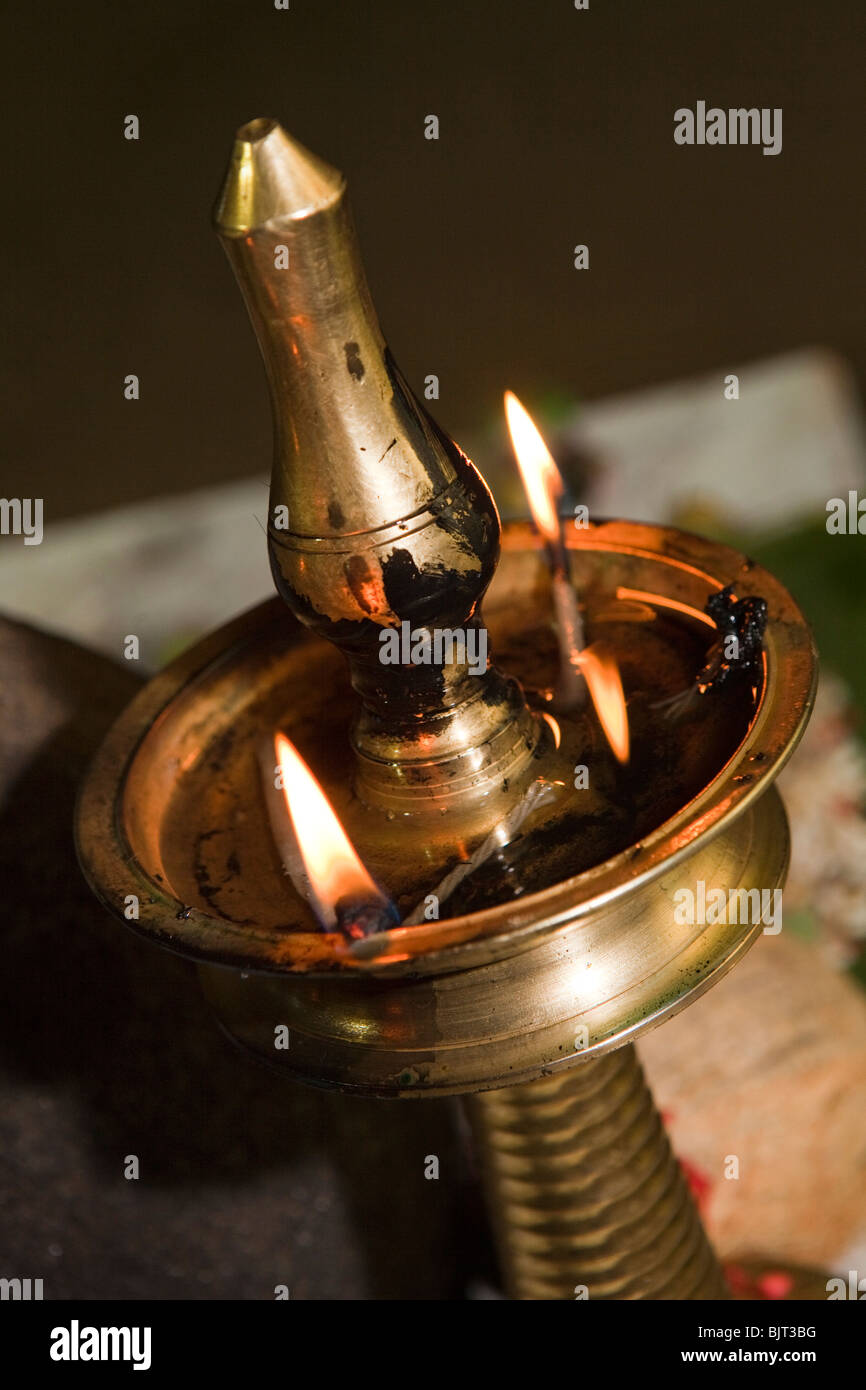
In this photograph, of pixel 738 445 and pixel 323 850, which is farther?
pixel 738 445

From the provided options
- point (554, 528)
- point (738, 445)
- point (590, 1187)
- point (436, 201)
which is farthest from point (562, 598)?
point (436, 201)

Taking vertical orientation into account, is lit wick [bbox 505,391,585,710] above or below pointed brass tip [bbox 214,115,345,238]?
below

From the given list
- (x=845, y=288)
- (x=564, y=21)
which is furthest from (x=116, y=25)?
(x=845, y=288)

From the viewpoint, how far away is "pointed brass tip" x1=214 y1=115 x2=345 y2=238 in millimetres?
626

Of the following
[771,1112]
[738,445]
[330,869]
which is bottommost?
[771,1112]

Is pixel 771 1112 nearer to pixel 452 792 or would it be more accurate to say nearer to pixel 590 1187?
pixel 590 1187

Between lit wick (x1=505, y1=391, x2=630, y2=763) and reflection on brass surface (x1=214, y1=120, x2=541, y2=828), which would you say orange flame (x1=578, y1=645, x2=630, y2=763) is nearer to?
lit wick (x1=505, y1=391, x2=630, y2=763)

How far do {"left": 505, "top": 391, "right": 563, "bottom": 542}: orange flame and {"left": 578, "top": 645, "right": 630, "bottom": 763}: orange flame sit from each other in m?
0.09

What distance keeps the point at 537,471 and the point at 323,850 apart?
0.32 metres

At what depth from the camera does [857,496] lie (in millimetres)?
2486

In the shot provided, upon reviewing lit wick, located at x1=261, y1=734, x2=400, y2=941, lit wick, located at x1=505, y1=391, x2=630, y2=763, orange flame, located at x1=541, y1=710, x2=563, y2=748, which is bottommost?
lit wick, located at x1=261, y1=734, x2=400, y2=941

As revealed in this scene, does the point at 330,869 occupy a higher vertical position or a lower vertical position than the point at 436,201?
lower

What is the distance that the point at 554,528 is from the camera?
0.89 metres

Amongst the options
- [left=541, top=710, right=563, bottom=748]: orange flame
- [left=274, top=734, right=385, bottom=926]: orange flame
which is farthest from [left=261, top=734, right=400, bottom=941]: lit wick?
[left=541, top=710, right=563, bottom=748]: orange flame
